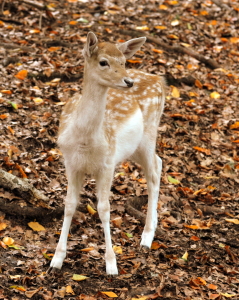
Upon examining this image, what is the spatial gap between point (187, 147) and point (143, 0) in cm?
536

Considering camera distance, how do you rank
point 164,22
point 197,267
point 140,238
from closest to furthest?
point 197,267 → point 140,238 → point 164,22

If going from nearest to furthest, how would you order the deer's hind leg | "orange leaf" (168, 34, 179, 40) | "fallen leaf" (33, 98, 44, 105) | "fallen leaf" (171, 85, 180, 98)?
1. the deer's hind leg
2. "fallen leaf" (33, 98, 44, 105)
3. "fallen leaf" (171, 85, 180, 98)
4. "orange leaf" (168, 34, 179, 40)

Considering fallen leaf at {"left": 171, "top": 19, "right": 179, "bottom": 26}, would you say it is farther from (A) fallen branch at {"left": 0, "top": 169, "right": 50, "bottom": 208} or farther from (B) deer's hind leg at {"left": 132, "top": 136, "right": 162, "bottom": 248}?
(A) fallen branch at {"left": 0, "top": 169, "right": 50, "bottom": 208}

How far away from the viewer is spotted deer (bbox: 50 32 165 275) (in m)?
4.66

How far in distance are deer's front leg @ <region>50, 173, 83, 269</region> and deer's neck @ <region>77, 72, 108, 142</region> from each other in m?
0.57

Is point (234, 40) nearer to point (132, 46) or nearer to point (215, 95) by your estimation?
point (215, 95)

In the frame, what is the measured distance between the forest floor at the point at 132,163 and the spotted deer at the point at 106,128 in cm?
33

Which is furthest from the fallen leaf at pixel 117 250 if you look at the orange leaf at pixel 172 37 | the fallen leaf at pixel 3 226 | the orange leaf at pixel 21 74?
the orange leaf at pixel 172 37

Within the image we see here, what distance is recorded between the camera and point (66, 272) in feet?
16.4

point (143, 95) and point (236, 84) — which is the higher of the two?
point (143, 95)

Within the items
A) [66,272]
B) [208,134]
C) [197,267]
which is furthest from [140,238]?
[208,134]

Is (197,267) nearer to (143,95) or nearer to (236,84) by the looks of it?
(143,95)

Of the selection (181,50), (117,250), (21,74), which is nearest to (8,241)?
(117,250)

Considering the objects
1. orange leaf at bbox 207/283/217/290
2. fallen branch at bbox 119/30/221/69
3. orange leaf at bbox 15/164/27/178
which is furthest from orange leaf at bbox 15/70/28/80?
orange leaf at bbox 207/283/217/290
